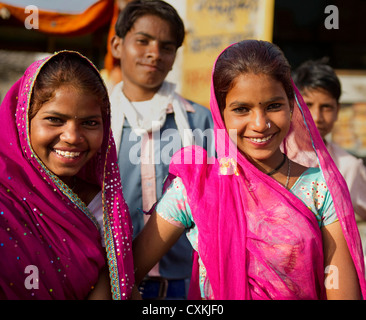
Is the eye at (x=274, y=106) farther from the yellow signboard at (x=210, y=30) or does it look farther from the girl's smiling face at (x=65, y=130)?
the yellow signboard at (x=210, y=30)

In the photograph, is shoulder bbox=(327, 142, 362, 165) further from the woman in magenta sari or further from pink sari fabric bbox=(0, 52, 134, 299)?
pink sari fabric bbox=(0, 52, 134, 299)

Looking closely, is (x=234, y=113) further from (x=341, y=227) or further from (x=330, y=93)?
(x=330, y=93)

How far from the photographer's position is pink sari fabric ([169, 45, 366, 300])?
6.09 feet

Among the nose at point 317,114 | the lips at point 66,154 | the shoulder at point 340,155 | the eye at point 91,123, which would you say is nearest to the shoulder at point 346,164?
the shoulder at point 340,155

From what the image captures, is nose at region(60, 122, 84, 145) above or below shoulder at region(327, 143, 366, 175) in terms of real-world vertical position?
below

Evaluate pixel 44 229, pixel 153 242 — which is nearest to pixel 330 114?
pixel 153 242

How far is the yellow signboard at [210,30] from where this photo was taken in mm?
4824

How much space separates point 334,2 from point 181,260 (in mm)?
4469

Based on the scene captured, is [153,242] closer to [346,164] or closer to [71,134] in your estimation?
[71,134]

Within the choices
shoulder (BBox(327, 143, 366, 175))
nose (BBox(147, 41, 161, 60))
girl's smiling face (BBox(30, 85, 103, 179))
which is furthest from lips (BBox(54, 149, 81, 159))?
shoulder (BBox(327, 143, 366, 175))

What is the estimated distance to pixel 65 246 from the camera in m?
1.88

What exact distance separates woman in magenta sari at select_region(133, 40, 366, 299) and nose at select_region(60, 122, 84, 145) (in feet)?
1.49

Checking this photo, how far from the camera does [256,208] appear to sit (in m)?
1.94

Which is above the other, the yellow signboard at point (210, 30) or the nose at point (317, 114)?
the yellow signboard at point (210, 30)
